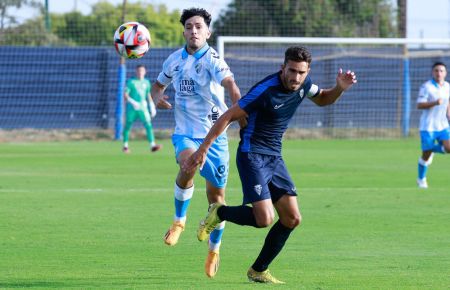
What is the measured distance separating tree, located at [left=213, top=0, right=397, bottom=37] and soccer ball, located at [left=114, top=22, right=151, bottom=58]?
2875 cm

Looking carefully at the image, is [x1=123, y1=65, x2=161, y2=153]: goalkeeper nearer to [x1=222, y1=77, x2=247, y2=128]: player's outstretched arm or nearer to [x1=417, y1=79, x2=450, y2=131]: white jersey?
[x1=417, y1=79, x2=450, y2=131]: white jersey

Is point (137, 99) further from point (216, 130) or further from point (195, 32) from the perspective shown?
point (216, 130)

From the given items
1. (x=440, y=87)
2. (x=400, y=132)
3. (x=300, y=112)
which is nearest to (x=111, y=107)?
(x=300, y=112)

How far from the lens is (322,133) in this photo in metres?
35.8

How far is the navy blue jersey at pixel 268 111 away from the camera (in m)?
8.24

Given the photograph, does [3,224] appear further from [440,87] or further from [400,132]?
[400,132]

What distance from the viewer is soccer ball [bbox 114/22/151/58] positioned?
11.7 metres

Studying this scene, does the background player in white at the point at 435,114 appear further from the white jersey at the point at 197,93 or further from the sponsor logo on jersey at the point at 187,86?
the sponsor logo on jersey at the point at 187,86

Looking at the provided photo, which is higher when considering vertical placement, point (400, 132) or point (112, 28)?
point (112, 28)

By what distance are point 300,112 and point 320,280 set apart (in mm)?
27897

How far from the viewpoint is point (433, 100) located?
18672mm

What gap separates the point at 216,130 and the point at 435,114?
450 inches

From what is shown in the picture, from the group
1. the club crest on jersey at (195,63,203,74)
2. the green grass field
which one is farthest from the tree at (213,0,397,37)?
the club crest on jersey at (195,63,203,74)

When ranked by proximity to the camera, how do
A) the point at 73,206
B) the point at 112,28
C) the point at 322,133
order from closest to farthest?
the point at 73,206, the point at 322,133, the point at 112,28
